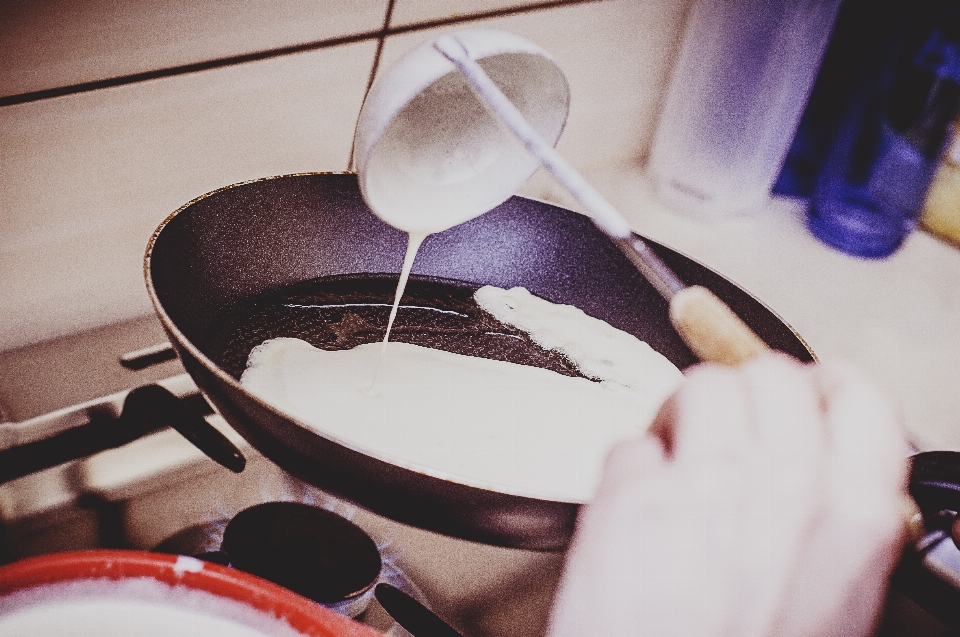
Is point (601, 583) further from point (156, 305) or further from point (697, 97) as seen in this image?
point (697, 97)

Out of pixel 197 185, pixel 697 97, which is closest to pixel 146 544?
pixel 197 185

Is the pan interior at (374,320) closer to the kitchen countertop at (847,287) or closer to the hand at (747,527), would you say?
the kitchen countertop at (847,287)

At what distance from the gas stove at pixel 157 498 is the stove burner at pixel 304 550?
0.07 feet

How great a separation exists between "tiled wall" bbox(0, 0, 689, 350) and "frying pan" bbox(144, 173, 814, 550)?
6cm

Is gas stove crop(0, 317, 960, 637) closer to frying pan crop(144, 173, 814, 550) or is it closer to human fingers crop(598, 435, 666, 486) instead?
frying pan crop(144, 173, 814, 550)

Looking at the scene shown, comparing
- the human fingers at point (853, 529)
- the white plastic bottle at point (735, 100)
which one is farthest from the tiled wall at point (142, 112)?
the human fingers at point (853, 529)

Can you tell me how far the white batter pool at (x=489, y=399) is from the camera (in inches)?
24.4

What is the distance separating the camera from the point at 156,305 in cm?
52

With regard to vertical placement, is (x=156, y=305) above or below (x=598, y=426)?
above

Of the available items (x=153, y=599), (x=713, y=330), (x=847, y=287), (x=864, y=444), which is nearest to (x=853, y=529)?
(x=864, y=444)

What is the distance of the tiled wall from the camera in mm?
574

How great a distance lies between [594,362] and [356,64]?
1.16 ft

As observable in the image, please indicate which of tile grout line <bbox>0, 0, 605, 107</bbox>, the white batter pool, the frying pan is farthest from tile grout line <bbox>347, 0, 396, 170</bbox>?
the white batter pool

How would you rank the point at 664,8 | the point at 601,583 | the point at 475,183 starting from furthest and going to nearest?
the point at 664,8 < the point at 475,183 < the point at 601,583
